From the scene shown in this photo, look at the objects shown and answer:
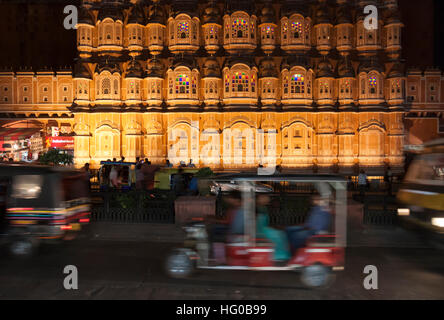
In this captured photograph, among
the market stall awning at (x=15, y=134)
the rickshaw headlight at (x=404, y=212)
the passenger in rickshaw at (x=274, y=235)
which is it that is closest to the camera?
the passenger in rickshaw at (x=274, y=235)

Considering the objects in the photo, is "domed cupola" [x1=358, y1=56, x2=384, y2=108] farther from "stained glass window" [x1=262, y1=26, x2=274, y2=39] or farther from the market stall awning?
the market stall awning

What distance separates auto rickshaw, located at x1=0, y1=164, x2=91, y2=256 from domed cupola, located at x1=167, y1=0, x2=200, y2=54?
1224 inches

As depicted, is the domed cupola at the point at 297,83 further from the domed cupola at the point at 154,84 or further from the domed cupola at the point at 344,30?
the domed cupola at the point at 154,84

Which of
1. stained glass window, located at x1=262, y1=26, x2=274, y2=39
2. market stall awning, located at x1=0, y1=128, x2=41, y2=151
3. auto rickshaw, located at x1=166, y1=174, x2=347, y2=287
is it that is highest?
stained glass window, located at x1=262, y1=26, x2=274, y2=39

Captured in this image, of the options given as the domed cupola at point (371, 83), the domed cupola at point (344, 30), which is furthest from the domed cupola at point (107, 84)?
the domed cupola at point (371, 83)

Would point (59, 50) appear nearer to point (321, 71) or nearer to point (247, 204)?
point (321, 71)

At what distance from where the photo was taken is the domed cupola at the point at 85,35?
42.1 m

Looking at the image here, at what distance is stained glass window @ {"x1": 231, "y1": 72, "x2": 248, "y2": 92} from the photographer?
132 ft

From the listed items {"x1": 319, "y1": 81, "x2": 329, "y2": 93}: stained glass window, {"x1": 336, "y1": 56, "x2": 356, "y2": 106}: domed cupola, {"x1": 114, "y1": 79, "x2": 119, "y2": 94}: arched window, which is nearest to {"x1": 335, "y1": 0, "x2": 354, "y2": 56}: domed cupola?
{"x1": 336, "y1": 56, "x2": 356, "y2": 106}: domed cupola

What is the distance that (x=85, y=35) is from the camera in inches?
1663

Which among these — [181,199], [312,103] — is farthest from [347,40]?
[181,199]

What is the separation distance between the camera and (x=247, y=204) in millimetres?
9258

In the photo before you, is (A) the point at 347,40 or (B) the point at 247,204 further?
(A) the point at 347,40

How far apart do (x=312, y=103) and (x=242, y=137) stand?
25.1ft
